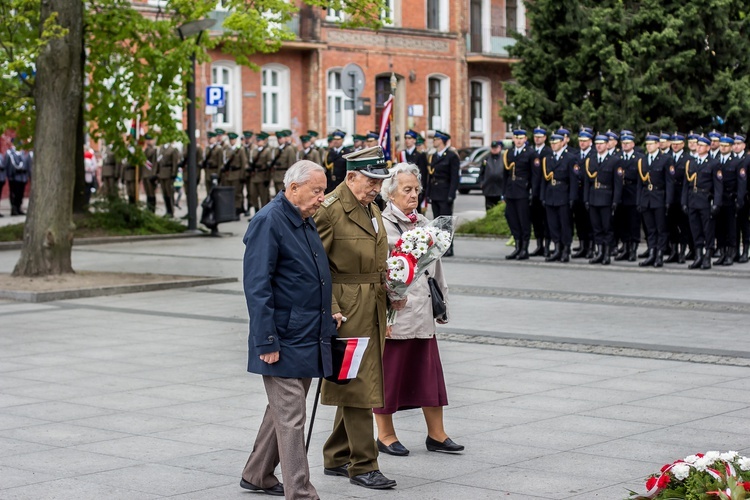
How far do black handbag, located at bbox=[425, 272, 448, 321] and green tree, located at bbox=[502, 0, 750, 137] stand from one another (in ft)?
57.1

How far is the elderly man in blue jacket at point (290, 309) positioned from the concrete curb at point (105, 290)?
9709 millimetres

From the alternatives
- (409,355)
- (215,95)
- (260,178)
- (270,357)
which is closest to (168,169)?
(215,95)

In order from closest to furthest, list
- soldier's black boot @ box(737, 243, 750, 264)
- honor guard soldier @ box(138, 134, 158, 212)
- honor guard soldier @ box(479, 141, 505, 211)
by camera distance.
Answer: soldier's black boot @ box(737, 243, 750, 264) → honor guard soldier @ box(479, 141, 505, 211) → honor guard soldier @ box(138, 134, 158, 212)

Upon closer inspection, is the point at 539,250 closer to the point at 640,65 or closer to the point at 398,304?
the point at 640,65

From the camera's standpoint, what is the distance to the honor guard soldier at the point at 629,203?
70.5ft

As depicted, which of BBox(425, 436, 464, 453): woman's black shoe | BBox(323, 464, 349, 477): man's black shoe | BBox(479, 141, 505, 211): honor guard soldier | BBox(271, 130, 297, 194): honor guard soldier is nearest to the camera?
BBox(323, 464, 349, 477): man's black shoe

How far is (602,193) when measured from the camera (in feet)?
69.6

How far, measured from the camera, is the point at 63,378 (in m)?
10.6

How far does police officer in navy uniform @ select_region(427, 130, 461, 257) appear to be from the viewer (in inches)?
912

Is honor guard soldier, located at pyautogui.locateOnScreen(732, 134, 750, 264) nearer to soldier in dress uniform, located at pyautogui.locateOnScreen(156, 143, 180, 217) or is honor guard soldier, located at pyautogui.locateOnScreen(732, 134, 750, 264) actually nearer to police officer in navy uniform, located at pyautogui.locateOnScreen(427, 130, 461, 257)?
police officer in navy uniform, located at pyautogui.locateOnScreen(427, 130, 461, 257)

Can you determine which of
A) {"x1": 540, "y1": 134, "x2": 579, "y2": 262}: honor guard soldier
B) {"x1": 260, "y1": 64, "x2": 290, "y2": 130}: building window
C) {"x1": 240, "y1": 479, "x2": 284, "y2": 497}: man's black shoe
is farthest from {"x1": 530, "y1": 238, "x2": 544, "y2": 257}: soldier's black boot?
{"x1": 260, "y1": 64, "x2": 290, "y2": 130}: building window

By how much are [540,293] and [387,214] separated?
29.2ft

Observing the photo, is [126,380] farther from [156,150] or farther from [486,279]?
[156,150]

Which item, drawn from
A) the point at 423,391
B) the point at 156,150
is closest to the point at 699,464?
the point at 423,391
